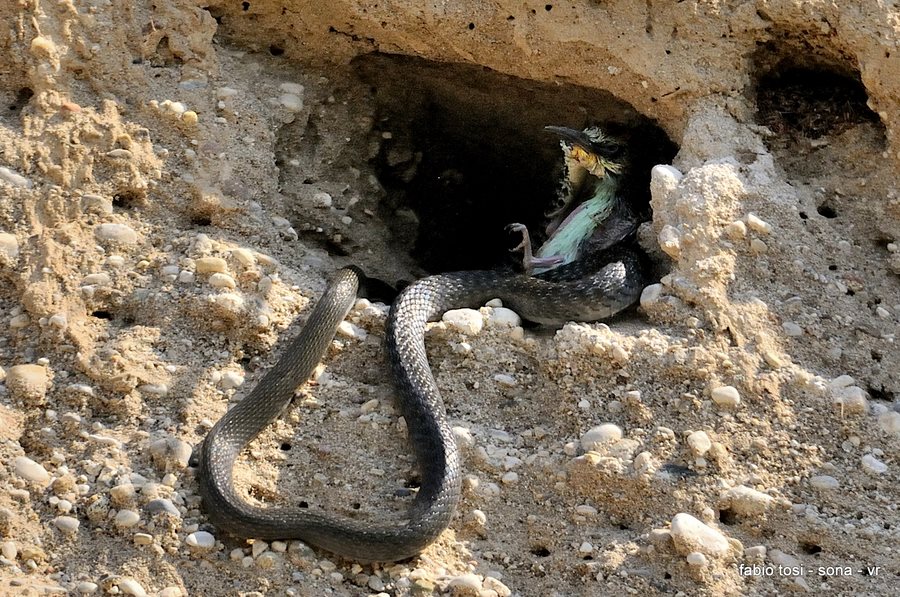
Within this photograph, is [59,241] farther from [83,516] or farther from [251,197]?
[83,516]

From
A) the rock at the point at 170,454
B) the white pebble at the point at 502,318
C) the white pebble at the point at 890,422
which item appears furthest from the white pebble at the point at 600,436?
the rock at the point at 170,454

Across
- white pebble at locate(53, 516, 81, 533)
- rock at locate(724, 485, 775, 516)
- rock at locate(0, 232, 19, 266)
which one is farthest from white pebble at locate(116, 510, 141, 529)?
rock at locate(724, 485, 775, 516)

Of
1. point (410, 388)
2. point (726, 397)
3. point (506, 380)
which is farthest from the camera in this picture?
point (506, 380)

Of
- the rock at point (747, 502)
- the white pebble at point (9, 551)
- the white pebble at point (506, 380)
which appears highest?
the rock at point (747, 502)

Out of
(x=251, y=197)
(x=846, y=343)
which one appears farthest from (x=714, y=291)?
(x=251, y=197)

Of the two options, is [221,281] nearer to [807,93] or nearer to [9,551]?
[9,551]

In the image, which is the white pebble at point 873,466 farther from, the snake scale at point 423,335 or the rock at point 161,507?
the rock at point 161,507

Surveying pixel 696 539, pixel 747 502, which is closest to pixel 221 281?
pixel 696 539
